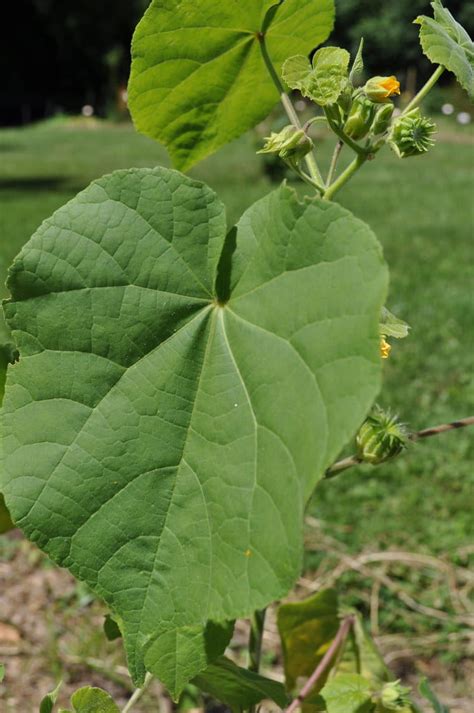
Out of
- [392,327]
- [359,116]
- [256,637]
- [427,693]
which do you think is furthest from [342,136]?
[427,693]

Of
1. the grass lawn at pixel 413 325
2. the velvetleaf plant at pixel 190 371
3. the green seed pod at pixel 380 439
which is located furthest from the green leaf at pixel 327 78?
the grass lawn at pixel 413 325

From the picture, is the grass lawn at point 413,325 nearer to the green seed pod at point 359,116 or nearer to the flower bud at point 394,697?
the flower bud at point 394,697

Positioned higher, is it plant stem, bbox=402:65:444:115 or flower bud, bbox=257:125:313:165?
plant stem, bbox=402:65:444:115

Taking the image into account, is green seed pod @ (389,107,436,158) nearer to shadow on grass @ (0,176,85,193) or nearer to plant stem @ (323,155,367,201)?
plant stem @ (323,155,367,201)

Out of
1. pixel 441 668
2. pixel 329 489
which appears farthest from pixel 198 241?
pixel 329 489

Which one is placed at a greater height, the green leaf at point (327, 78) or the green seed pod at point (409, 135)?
the green leaf at point (327, 78)

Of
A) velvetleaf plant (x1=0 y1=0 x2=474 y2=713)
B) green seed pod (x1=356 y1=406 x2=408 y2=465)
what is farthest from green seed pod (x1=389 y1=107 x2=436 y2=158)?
green seed pod (x1=356 y1=406 x2=408 y2=465)

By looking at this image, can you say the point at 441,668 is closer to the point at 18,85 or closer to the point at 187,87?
the point at 187,87
